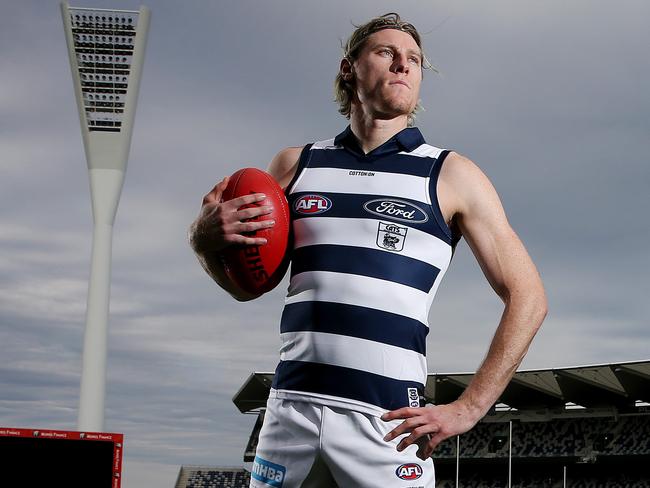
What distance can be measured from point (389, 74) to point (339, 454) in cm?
126

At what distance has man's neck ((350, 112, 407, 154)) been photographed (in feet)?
9.81

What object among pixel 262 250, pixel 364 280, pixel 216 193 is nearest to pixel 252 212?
pixel 262 250

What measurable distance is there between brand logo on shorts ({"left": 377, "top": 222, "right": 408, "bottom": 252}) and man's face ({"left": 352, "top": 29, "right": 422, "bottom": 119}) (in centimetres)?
45

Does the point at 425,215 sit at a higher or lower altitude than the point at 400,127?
lower

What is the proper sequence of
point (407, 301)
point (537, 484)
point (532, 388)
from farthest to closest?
point (537, 484) < point (532, 388) < point (407, 301)

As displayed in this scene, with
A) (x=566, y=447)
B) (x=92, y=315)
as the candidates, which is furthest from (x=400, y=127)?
(x=566, y=447)

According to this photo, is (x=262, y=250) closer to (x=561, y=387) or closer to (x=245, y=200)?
(x=245, y=200)


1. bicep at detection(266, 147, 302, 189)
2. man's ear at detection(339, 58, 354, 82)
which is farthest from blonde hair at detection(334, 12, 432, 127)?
bicep at detection(266, 147, 302, 189)

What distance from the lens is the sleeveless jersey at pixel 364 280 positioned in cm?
265

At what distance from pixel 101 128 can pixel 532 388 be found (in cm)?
1834

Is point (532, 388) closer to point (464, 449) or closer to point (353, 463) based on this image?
point (464, 449)

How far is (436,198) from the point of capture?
9.30 feet

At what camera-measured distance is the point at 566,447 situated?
33250mm

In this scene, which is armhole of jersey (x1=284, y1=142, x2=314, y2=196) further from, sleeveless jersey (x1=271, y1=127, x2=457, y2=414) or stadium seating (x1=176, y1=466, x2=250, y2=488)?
stadium seating (x1=176, y1=466, x2=250, y2=488)
